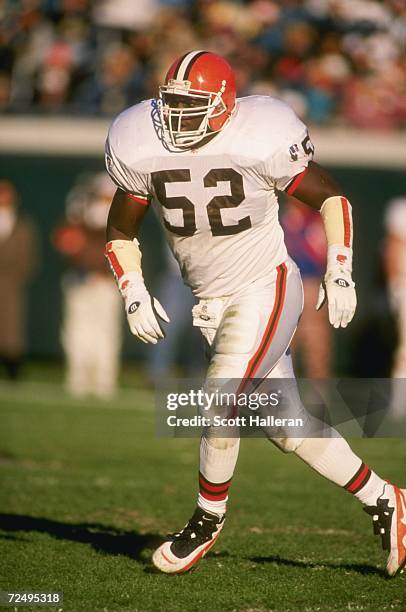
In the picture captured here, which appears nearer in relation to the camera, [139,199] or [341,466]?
[341,466]

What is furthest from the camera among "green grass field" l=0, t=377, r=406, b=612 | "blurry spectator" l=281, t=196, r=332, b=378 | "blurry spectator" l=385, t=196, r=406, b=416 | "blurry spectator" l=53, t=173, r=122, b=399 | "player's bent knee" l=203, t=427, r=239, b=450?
"blurry spectator" l=53, t=173, r=122, b=399

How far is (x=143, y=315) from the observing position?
4.00m

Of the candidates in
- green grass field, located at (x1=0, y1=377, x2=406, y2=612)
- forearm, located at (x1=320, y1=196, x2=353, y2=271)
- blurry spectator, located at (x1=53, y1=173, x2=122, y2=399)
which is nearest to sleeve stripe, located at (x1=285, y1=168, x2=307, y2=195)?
forearm, located at (x1=320, y1=196, x2=353, y2=271)

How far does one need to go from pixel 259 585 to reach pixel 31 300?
900 centimetres

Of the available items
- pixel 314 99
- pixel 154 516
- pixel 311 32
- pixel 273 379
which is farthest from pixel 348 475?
pixel 311 32

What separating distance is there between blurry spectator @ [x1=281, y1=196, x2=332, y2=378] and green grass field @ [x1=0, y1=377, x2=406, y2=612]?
2173 mm

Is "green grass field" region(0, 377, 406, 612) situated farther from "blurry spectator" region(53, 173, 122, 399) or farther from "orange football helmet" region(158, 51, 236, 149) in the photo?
"blurry spectator" region(53, 173, 122, 399)

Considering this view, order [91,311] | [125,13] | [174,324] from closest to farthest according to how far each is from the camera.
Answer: [91,311]
[174,324]
[125,13]

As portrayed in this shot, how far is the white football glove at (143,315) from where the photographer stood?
13.1 ft

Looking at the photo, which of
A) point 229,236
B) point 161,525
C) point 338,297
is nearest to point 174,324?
point 161,525

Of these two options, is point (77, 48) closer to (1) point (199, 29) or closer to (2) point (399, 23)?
(1) point (199, 29)

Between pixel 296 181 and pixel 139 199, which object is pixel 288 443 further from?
pixel 139 199

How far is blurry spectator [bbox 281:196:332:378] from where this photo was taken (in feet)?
32.5

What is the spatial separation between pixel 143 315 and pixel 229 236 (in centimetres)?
44
